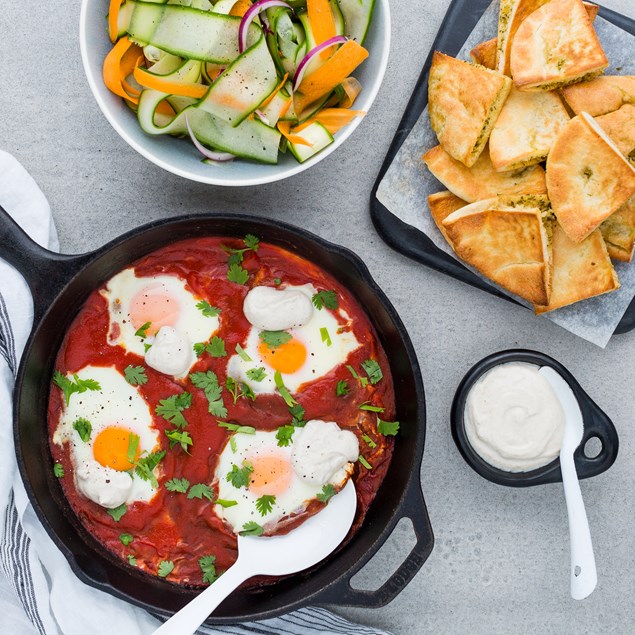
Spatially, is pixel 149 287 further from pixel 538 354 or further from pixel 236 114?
pixel 538 354

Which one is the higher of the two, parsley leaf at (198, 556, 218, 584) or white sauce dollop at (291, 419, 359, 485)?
white sauce dollop at (291, 419, 359, 485)

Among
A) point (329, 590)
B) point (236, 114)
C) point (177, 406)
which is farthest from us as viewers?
point (177, 406)

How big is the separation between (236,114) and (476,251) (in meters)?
1.12

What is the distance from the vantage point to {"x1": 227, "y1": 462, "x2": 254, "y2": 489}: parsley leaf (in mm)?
2926

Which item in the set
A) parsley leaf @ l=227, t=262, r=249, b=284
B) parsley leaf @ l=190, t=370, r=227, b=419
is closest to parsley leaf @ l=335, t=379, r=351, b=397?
parsley leaf @ l=190, t=370, r=227, b=419

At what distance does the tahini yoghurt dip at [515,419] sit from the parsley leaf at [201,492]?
111 centimetres

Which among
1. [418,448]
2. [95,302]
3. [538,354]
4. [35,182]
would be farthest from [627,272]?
[35,182]

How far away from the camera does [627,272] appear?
3.07 m

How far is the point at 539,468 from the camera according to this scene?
121 inches

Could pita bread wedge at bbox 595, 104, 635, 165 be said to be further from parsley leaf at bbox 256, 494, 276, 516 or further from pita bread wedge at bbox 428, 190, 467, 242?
parsley leaf at bbox 256, 494, 276, 516

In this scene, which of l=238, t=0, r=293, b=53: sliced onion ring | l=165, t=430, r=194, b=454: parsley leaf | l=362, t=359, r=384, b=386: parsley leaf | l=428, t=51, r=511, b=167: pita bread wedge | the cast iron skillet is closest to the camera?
l=238, t=0, r=293, b=53: sliced onion ring

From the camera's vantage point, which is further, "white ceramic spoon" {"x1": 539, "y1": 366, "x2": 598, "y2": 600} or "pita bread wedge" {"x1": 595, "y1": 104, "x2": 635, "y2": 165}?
"white ceramic spoon" {"x1": 539, "y1": 366, "x2": 598, "y2": 600}

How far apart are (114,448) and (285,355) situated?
789 mm

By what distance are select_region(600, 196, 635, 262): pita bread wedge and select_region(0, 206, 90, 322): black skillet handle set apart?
210cm
